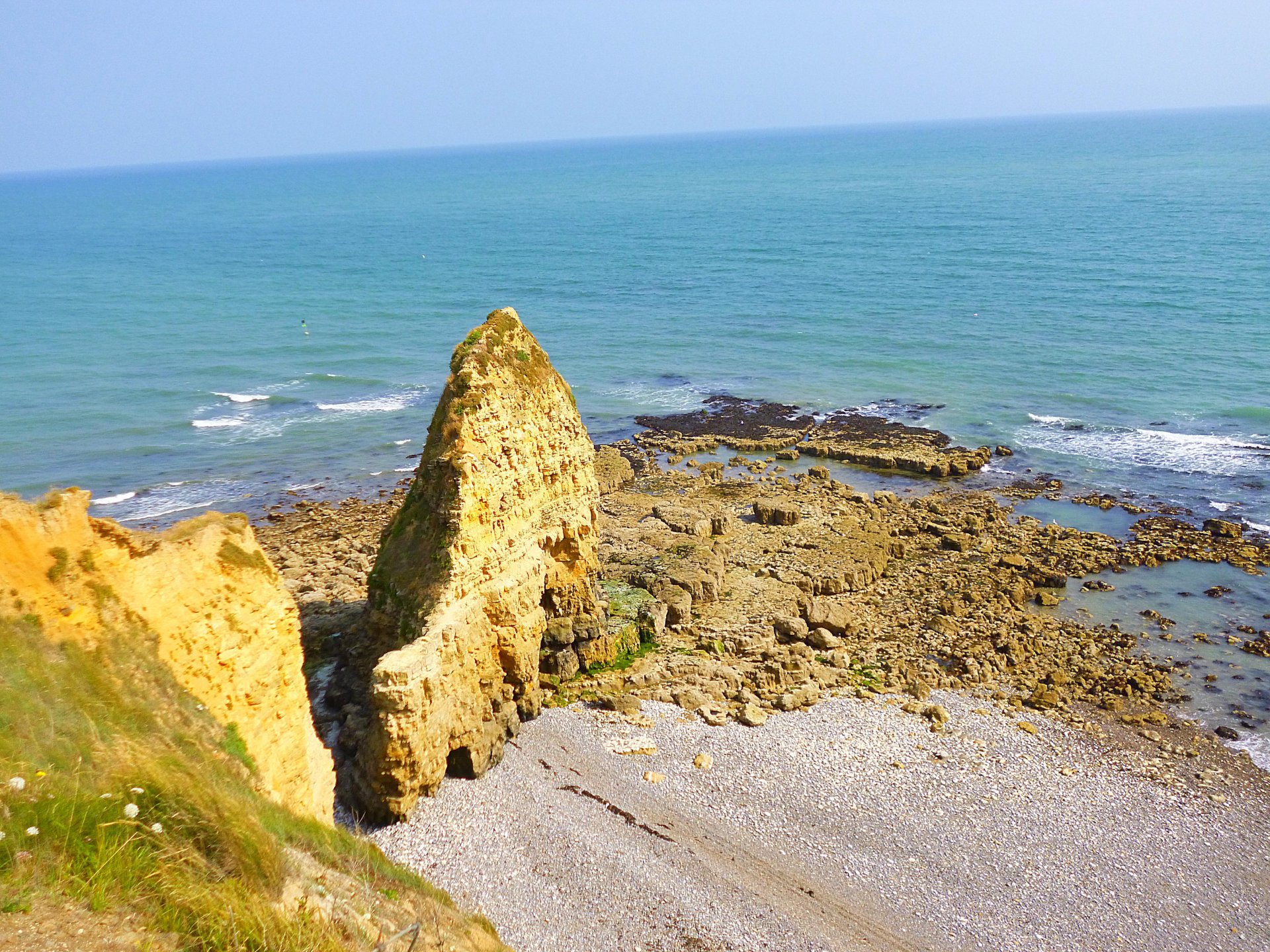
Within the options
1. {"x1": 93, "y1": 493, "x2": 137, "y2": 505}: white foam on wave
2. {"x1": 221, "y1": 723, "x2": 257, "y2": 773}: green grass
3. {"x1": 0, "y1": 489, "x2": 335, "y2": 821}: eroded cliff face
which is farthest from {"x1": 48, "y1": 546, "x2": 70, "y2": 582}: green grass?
{"x1": 93, "y1": 493, "x2": 137, "y2": 505}: white foam on wave

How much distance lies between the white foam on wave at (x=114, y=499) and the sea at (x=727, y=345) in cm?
10

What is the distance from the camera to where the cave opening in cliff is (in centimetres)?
2134

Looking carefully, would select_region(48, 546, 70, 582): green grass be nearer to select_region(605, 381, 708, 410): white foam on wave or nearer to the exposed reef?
the exposed reef

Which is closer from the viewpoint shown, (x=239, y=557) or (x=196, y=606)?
(x=196, y=606)

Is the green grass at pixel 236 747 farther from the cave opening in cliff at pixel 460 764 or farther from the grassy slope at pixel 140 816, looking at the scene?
the cave opening in cliff at pixel 460 764

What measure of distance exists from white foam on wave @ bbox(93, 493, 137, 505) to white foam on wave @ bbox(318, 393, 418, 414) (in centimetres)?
1547

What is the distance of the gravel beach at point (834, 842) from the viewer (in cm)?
1841

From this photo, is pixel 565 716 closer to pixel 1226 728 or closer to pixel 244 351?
pixel 1226 728

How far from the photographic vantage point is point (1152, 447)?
1876 inches

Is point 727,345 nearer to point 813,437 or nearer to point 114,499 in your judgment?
point 813,437

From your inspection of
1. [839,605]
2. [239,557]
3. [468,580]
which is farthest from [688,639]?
[239,557]

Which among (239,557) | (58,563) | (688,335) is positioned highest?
(58,563)

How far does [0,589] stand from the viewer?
41.9 feet

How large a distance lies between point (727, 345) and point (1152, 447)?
3173cm
